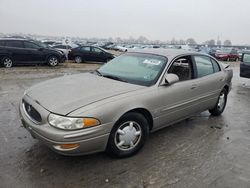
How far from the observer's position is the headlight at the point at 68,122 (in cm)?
296

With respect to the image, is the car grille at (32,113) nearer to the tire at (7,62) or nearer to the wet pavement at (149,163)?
the wet pavement at (149,163)

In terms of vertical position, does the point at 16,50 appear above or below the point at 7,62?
above

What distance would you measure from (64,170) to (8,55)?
11.5 metres

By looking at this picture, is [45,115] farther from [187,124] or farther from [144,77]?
[187,124]

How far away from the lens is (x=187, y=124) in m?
5.11

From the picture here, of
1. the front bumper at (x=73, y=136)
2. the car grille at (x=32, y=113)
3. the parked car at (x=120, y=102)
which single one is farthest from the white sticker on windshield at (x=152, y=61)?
the car grille at (x=32, y=113)

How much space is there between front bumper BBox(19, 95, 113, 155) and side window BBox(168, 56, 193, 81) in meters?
1.92

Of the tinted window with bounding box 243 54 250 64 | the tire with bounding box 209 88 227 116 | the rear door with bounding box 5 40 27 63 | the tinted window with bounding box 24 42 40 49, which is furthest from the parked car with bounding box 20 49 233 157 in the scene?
the tinted window with bounding box 24 42 40 49

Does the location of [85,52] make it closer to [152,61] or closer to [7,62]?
[7,62]

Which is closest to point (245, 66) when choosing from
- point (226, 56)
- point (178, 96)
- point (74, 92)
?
point (178, 96)

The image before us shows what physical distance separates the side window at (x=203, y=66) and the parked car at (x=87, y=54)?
1353 cm

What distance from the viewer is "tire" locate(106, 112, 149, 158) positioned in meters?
3.38

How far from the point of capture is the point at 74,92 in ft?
11.4

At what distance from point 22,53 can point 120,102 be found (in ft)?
38.1
